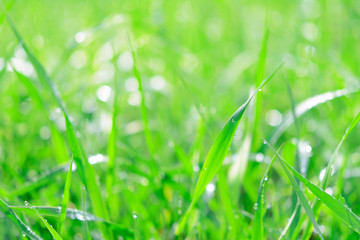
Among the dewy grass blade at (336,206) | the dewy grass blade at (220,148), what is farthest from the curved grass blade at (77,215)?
the dewy grass blade at (336,206)

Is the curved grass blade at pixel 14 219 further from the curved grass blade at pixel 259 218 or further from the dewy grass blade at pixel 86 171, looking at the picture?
the curved grass blade at pixel 259 218

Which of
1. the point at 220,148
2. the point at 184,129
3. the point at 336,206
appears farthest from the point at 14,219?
the point at 184,129

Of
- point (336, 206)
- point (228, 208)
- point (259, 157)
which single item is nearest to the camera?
point (336, 206)

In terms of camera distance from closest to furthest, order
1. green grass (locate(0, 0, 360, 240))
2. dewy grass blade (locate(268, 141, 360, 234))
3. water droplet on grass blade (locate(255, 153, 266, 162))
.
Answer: dewy grass blade (locate(268, 141, 360, 234))
green grass (locate(0, 0, 360, 240))
water droplet on grass blade (locate(255, 153, 266, 162))

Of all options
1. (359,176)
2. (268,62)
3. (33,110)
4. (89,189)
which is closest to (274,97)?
(268,62)

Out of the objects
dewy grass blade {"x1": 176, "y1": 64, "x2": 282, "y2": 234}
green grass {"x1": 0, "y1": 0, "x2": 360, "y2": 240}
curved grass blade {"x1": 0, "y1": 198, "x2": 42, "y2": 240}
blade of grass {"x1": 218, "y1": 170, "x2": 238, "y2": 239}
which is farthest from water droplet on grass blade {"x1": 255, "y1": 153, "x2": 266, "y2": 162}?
curved grass blade {"x1": 0, "y1": 198, "x2": 42, "y2": 240}

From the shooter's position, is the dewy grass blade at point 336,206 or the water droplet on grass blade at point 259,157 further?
the water droplet on grass blade at point 259,157

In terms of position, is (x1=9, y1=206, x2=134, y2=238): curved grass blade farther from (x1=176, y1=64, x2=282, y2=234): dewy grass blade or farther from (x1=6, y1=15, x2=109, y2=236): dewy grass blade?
(x1=176, y1=64, x2=282, y2=234): dewy grass blade

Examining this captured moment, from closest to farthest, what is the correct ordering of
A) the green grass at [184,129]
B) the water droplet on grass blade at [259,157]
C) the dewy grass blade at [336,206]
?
the dewy grass blade at [336,206]
the green grass at [184,129]
the water droplet on grass blade at [259,157]

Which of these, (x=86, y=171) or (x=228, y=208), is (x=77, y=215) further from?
(x=228, y=208)
